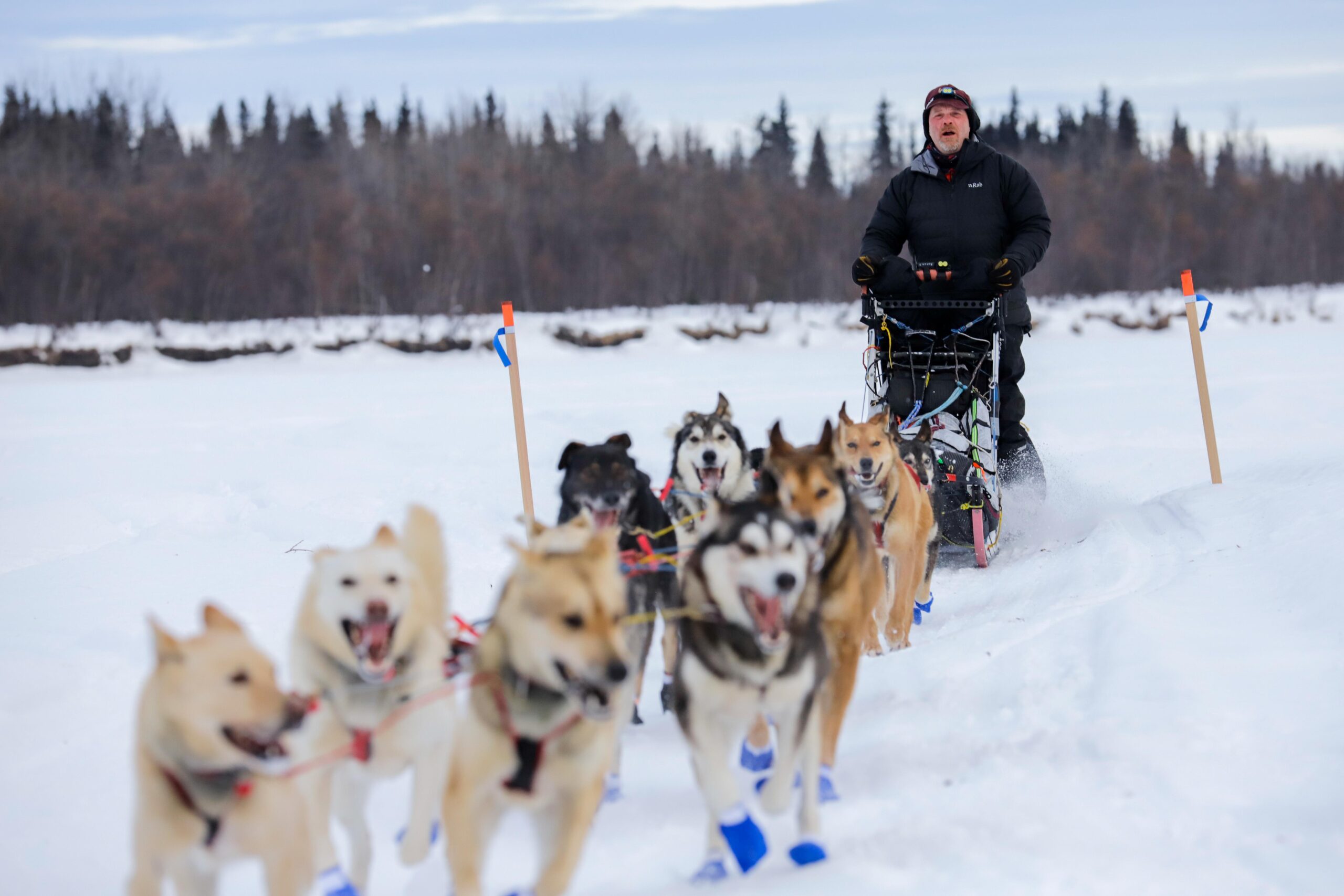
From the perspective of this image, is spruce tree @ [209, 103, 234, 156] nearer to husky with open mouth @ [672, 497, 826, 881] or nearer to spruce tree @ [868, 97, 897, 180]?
spruce tree @ [868, 97, 897, 180]

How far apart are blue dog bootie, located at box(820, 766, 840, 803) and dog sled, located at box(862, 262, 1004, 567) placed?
2.77 meters

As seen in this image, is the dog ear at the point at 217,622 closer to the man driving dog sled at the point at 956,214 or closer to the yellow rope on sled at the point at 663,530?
the yellow rope on sled at the point at 663,530

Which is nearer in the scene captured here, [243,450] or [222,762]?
[222,762]

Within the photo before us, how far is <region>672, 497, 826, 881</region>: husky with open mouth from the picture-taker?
7.88 feet

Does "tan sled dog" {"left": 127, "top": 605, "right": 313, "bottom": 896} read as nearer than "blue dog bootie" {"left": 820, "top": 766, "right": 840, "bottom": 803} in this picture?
Yes

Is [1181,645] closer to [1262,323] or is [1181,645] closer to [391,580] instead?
[391,580]

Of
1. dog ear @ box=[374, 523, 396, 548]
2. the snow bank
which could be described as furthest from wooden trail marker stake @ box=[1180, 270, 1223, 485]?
the snow bank

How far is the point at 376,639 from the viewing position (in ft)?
7.28

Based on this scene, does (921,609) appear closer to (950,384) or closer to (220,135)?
(950,384)

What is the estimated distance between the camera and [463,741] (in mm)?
2225

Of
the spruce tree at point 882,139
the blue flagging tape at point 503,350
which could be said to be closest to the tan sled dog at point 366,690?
the blue flagging tape at point 503,350

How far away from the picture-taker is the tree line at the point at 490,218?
2330 centimetres

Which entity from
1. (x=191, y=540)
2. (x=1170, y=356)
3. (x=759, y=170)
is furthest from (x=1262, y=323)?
(x=191, y=540)

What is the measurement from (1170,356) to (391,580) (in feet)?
56.3
